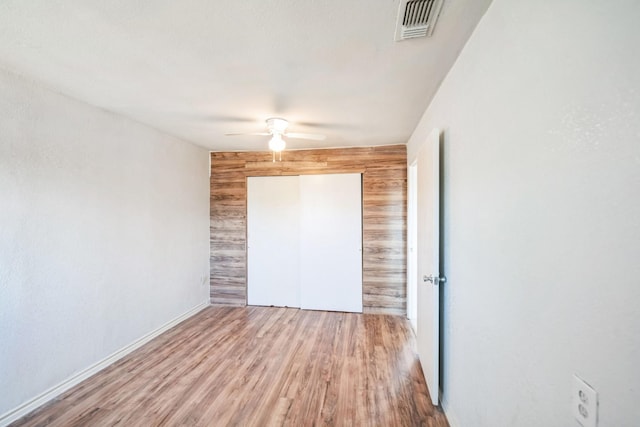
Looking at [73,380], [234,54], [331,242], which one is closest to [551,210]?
[234,54]

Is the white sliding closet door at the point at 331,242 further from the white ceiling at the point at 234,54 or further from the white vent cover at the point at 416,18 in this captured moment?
the white vent cover at the point at 416,18

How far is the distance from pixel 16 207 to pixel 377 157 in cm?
361

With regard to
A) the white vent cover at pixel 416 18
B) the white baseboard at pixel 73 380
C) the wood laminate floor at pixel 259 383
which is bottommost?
the wood laminate floor at pixel 259 383

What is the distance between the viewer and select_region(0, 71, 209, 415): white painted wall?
189 cm

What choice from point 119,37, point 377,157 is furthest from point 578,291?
point 377,157

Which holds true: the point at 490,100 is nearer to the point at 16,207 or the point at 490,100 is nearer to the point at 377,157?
the point at 377,157

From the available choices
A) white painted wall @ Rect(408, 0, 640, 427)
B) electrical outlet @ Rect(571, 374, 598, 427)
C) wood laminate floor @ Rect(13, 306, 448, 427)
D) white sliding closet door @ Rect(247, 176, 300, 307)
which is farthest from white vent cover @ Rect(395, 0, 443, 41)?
white sliding closet door @ Rect(247, 176, 300, 307)

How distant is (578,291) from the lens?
2.38 ft

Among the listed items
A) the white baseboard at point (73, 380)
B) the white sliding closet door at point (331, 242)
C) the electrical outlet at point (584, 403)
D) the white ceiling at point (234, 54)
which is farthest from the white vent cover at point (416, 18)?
the white baseboard at point (73, 380)

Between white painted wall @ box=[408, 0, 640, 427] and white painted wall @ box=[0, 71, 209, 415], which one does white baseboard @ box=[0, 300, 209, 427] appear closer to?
white painted wall @ box=[0, 71, 209, 415]

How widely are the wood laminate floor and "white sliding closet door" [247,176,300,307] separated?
80cm

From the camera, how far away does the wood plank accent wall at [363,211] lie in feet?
12.5

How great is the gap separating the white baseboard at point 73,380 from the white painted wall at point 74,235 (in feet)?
0.13

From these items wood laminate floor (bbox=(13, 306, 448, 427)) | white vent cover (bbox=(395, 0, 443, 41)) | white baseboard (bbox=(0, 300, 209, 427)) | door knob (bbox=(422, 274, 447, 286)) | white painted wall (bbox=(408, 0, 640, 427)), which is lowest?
wood laminate floor (bbox=(13, 306, 448, 427))
